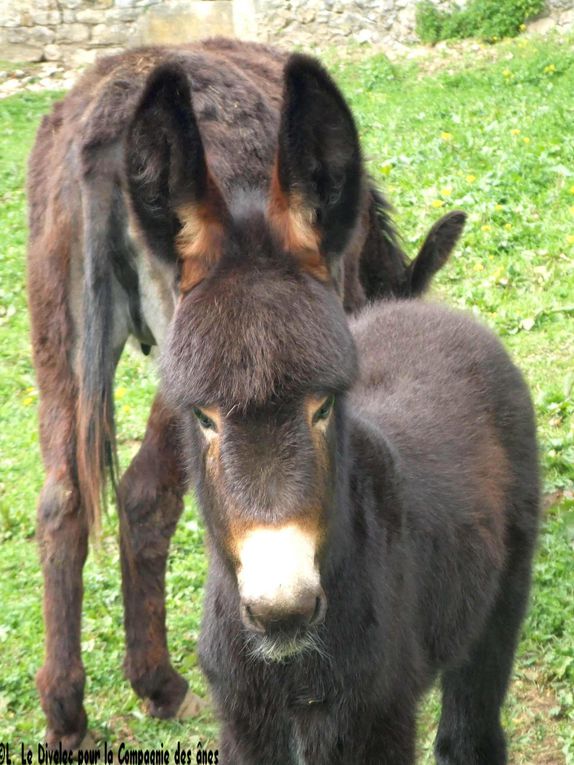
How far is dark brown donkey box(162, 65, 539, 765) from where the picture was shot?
274cm

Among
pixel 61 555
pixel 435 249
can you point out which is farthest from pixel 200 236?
pixel 435 249

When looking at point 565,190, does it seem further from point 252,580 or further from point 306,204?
point 252,580

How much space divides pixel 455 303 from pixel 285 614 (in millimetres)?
5189

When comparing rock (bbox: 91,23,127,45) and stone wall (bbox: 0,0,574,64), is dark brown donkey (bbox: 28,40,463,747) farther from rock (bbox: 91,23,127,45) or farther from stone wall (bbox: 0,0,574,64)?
rock (bbox: 91,23,127,45)

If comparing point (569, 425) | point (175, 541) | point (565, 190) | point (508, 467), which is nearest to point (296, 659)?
point (508, 467)

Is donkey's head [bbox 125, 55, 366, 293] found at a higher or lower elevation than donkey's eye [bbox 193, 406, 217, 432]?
higher

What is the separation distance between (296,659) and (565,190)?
20.7ft

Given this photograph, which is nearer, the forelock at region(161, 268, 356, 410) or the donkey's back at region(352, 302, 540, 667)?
the forelock at region(161, 268, 356, 410)

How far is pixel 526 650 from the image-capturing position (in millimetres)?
4613

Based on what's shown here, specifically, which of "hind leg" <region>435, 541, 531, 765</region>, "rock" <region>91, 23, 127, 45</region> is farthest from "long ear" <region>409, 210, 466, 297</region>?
"rock" <region>91, 23, 127, 45</region>

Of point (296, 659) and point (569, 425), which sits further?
point (569, 425)

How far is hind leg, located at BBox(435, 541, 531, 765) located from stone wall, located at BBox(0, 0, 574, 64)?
11.9 metres

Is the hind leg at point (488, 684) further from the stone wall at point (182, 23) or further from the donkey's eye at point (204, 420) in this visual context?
the stone wall at point (182, 23)

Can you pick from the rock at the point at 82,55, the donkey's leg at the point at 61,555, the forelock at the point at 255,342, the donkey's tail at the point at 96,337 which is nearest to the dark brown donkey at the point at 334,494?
the forelock at the point at 255,342
